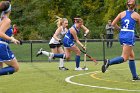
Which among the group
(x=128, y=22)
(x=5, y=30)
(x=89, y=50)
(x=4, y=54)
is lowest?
(x=89, y=50)

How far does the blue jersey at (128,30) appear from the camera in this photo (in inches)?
505

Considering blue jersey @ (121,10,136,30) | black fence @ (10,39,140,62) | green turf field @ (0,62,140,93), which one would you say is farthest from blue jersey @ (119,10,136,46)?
black fence @ (10,39,140,62)

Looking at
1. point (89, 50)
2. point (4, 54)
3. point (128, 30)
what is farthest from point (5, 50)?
point (89, 50)

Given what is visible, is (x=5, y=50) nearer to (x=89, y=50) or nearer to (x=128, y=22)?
(x=128, y=22)

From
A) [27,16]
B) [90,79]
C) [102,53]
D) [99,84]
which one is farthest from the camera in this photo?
[27,16]

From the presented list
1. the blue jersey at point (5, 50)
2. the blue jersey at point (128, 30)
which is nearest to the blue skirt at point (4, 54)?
the blue jersey at point (5, 50)

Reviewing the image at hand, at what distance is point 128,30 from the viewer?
12.9m

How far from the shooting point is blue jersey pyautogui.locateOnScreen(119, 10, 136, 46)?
12.8 m

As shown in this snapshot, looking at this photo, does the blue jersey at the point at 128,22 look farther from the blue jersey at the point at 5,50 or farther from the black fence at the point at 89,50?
the black fence at the point at 89,50

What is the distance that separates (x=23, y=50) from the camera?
2631 centimetres

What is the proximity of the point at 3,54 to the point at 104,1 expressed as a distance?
4661 cm

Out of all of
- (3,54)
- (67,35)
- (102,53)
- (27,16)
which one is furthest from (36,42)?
(27,16)

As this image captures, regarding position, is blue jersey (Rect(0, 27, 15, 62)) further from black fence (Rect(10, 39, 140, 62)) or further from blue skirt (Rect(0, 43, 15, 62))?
black fence (Rect(10, 39, 140, 62))

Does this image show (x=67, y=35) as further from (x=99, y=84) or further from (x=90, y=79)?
(x=99, y=84)
